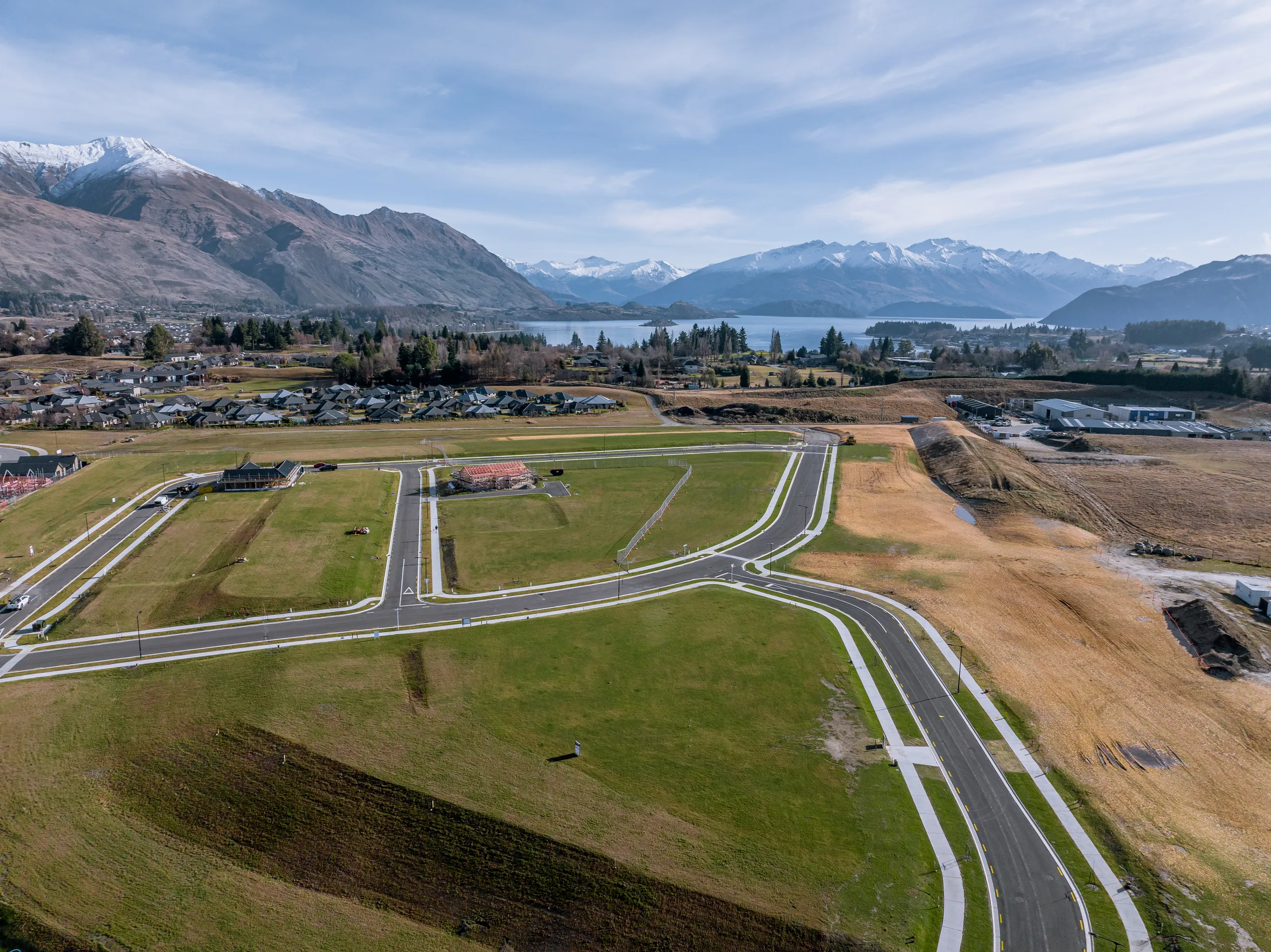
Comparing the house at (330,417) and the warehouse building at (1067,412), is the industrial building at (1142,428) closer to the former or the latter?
the warehouse building at (1067,412)

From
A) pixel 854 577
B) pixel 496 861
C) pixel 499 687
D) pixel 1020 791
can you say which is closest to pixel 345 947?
pixel 496 861

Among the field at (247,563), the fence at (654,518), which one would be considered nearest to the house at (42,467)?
the field at (247,563)

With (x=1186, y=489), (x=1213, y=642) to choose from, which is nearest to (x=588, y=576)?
(x=1213, y=642)

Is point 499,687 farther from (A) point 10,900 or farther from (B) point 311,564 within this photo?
(B) point 311,564

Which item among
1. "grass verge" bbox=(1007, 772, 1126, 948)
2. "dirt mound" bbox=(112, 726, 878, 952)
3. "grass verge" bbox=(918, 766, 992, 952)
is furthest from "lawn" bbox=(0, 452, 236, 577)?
"grass verge" bbox=(1007, 772, 1126, 948)

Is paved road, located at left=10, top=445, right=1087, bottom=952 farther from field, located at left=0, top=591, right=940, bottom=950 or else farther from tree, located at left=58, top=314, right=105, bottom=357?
tree, located at left=58, top=314, right=105, bottom=357

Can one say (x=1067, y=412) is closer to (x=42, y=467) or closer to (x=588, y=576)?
(x=588, y=576)
